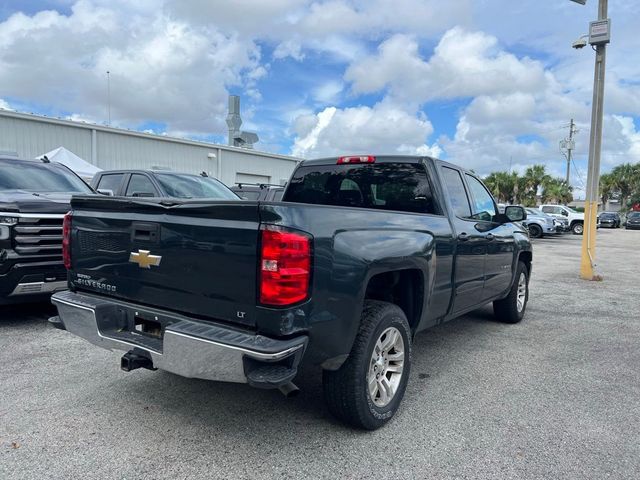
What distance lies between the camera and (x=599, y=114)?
33.8 feet

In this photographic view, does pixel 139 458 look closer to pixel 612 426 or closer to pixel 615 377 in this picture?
pixel 612 426

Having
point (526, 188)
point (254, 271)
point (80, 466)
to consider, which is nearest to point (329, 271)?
point (254, 271)

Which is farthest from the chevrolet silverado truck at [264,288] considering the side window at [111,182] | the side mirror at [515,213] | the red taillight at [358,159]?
the side window at [111,182]

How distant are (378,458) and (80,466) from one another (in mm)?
1676

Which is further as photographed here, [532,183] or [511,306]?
[532,183]

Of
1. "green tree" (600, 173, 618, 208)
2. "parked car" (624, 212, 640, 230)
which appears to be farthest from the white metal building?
"green tree" (600, 173, 618, 208)

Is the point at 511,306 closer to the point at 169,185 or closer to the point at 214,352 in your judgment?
the point at 214,352

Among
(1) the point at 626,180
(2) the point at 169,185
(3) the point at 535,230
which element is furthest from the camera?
(1) the point at 626,180

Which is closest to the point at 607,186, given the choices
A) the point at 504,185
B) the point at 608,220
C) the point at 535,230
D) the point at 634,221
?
the point at 608,220

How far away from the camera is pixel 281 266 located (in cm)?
255

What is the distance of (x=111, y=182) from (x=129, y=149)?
14030 millimetres

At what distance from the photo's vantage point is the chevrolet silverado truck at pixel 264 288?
2.58m

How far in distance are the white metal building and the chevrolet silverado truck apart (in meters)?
15.8

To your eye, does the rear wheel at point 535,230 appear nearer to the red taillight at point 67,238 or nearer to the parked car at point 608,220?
the parked car at point 608,220
